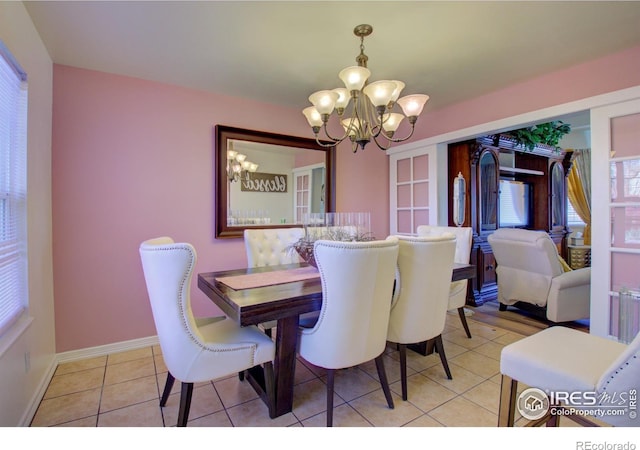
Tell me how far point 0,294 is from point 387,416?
2.15 m

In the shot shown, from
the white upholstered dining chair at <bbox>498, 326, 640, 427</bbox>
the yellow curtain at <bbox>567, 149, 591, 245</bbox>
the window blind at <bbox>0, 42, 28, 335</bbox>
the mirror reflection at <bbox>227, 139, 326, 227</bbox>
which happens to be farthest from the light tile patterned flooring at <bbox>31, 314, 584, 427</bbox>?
the yellow curtain at <bbox>567, 149, 591, 245</bbox>

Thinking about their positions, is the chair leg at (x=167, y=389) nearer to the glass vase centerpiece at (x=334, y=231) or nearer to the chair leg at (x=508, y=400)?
the glass vase centerpiece at (x=334, y=231)

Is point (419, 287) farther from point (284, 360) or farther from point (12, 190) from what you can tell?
point (12, 190)

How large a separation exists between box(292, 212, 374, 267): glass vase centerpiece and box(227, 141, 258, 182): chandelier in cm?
A: 103

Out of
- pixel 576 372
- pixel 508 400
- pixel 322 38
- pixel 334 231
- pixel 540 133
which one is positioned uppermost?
pixel 322 38

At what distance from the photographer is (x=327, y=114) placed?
2.11 meters

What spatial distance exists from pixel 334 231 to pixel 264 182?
134 cm

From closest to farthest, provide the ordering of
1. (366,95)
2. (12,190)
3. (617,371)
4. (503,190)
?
(617,371) → (12,190) → (366,95) → (503,190)

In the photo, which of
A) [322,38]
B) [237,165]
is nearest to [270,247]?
[237,165]

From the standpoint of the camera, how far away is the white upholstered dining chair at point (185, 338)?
1.45m

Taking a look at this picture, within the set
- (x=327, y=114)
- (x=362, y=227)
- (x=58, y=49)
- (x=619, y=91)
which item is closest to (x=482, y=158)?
(x=619, y=91)

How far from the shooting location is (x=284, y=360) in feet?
5.86

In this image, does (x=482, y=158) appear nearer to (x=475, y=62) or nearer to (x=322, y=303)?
(x=475, y=62)

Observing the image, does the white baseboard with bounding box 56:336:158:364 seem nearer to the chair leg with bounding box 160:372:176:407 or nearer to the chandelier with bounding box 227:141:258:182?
the chair leg with bounding box 160:372:176:407
